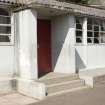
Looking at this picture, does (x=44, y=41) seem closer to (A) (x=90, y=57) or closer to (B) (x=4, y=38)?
(B) (x=4, y=38)

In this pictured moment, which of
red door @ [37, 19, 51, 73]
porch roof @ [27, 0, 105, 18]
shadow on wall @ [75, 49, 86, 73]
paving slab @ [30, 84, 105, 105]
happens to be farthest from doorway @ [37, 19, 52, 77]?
paving slab @ [30, 84, 105, 105]

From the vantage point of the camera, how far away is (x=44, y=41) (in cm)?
1270

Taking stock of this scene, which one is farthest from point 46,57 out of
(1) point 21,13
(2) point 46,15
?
(1) point 21,13

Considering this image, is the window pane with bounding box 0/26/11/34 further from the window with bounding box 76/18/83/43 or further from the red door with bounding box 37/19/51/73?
the window with bounding box 76/18/83/43

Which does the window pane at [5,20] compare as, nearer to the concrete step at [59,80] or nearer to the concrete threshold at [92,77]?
the concrete step at [59,80]

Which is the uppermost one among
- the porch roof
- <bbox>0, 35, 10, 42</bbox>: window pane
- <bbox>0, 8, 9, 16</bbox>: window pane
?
the porch roof

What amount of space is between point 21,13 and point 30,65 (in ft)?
7.06

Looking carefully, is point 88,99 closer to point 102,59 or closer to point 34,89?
point 34,89

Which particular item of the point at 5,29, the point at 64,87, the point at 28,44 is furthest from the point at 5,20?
the point at 64,87

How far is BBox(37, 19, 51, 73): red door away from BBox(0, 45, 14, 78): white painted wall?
2061 millimetres

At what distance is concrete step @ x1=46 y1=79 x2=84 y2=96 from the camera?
386 inches

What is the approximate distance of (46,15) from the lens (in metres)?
12.4

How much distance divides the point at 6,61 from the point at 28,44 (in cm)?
116

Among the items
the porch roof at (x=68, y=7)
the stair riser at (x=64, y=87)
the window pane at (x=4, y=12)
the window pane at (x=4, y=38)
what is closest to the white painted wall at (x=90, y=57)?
the porch roof at (x=68, y=7)
